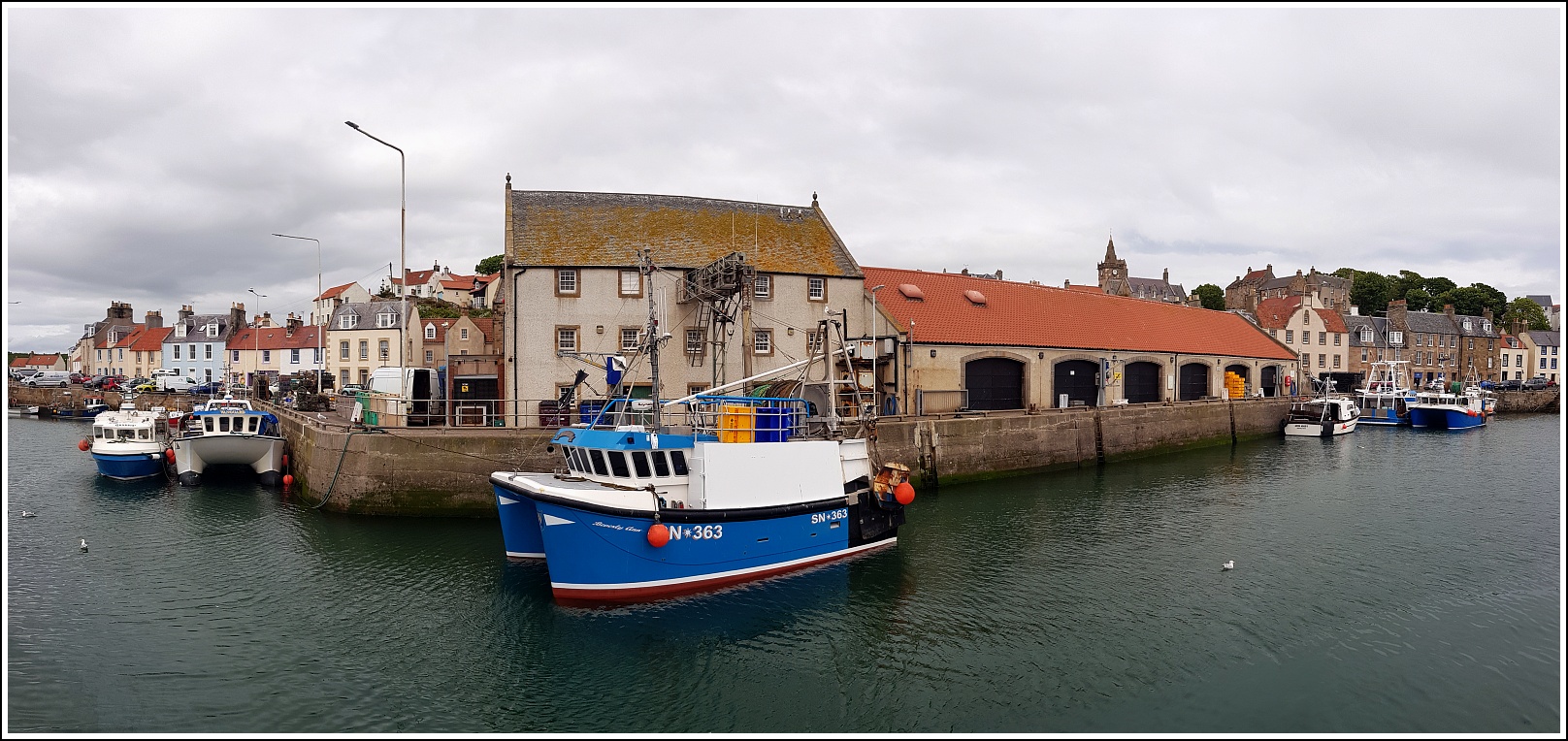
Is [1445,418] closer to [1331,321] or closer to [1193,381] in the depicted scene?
[1331,321]

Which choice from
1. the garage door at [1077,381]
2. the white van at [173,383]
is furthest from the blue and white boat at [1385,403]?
the white van at [173,383]

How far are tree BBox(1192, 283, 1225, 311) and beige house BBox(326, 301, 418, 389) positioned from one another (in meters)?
99.1

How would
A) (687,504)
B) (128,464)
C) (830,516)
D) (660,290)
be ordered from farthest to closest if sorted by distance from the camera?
(128,464)
(660,290)
(830,516)
(687,504)

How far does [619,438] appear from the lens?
17859mm

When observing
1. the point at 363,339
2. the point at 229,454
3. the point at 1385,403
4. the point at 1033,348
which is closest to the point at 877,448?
the point at 1033,348

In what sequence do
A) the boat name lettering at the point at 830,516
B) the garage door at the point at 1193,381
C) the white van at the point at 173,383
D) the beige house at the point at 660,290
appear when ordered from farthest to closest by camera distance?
the white van at the point at 173,383 < the garage door at the point at 1193,381 < the beige house at the point at 660,290 < the boat name lettering at the point at 830,516

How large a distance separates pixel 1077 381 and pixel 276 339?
72.3m

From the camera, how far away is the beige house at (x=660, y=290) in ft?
98.7

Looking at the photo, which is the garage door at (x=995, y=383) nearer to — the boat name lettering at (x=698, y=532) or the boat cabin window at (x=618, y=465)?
the boat name lettering at (x=698, y=532)

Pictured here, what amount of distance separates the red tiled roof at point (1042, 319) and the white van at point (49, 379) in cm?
8676

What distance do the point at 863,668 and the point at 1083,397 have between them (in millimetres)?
30533

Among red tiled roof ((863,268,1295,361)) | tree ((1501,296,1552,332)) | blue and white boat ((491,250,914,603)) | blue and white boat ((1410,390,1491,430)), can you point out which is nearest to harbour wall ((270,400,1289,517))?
blue and white boat ((491,250,914,603))

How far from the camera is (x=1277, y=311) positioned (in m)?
74.9

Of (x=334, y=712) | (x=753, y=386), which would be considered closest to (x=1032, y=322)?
(x=753, y=386)
